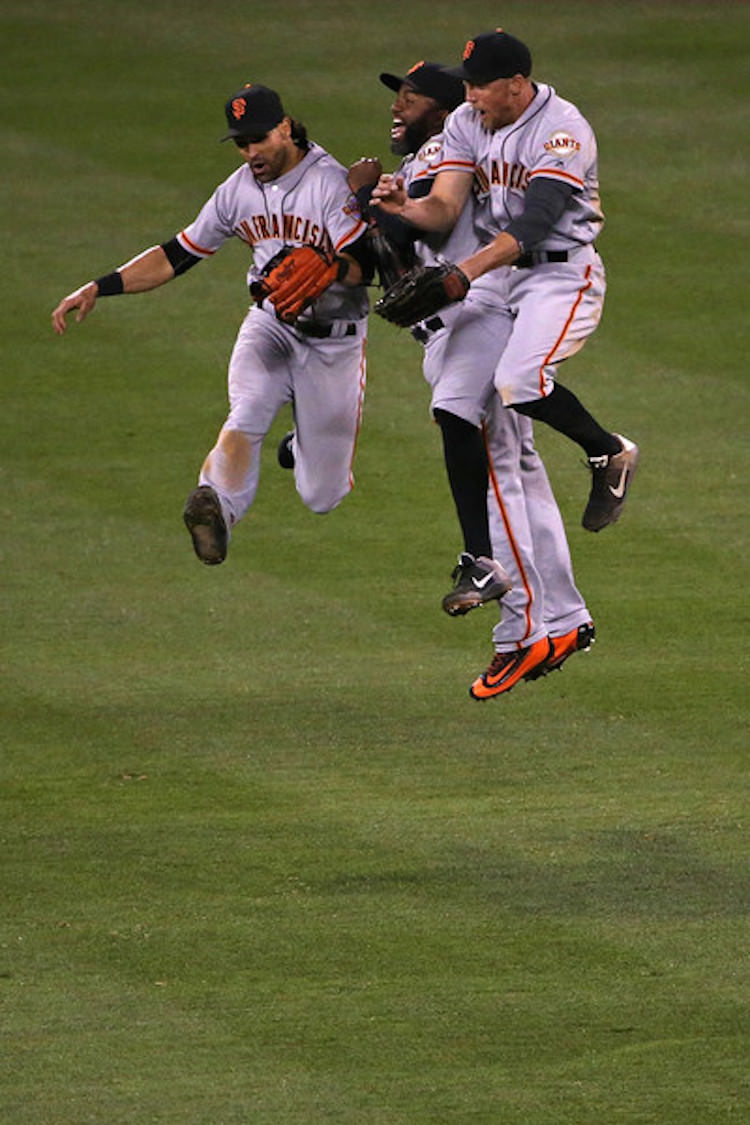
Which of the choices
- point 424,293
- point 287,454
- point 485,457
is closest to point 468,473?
point 485,457

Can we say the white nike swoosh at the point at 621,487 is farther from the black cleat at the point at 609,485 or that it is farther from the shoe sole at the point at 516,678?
the shoe sole at the point at 516,678

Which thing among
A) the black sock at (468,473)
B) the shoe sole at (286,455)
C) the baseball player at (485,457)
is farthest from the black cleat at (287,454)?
the black sock at (468,473)

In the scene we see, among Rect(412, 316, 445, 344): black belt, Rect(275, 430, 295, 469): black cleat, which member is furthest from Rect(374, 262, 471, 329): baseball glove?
Rect(275, 430, 295, 469): black cleat

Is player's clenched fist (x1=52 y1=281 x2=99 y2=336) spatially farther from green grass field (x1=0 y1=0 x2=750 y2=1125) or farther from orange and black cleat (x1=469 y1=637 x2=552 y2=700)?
green grass field (x1=0 y1=0 x2=750 y2=1125)

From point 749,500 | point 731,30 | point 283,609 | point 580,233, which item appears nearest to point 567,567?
point 580,233

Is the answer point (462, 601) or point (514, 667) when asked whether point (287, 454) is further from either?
point (462, 601)

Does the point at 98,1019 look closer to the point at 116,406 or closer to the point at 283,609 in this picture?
the point at 283,609

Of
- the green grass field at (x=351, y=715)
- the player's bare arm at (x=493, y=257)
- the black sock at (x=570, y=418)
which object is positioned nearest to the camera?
the player's bare arm at (x=493, y=257)
